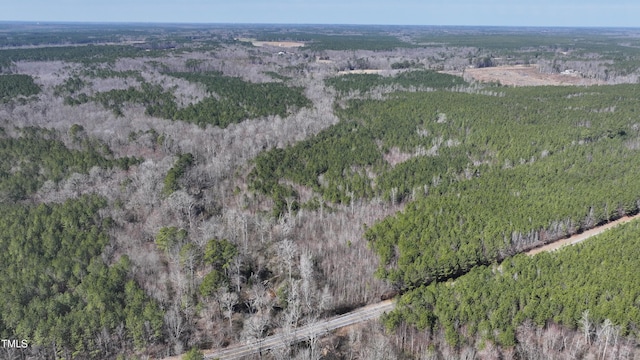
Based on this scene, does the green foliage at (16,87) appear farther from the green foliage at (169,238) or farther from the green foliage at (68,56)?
the green foliage at (169,238)

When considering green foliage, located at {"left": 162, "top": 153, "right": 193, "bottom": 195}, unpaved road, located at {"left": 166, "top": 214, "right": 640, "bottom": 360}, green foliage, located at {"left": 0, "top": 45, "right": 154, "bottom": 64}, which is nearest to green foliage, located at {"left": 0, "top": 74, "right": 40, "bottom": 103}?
green foliage, located at {"left": 0, "top": 45, "right": 154, "bottom": 64}

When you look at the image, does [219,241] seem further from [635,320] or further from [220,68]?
[220,68]

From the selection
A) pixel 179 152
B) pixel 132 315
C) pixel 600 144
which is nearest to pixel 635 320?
Answer: pixel 132 315

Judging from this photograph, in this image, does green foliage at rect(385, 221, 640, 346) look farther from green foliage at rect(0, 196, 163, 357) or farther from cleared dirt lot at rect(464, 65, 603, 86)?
cleared dirt lot at rect(464, 65, 603, 86)

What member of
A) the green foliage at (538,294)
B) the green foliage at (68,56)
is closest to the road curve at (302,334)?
the green foliage at (538,294)

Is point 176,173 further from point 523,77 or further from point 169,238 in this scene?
point 523,77

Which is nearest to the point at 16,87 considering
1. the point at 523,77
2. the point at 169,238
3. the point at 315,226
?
the point at 169,238
